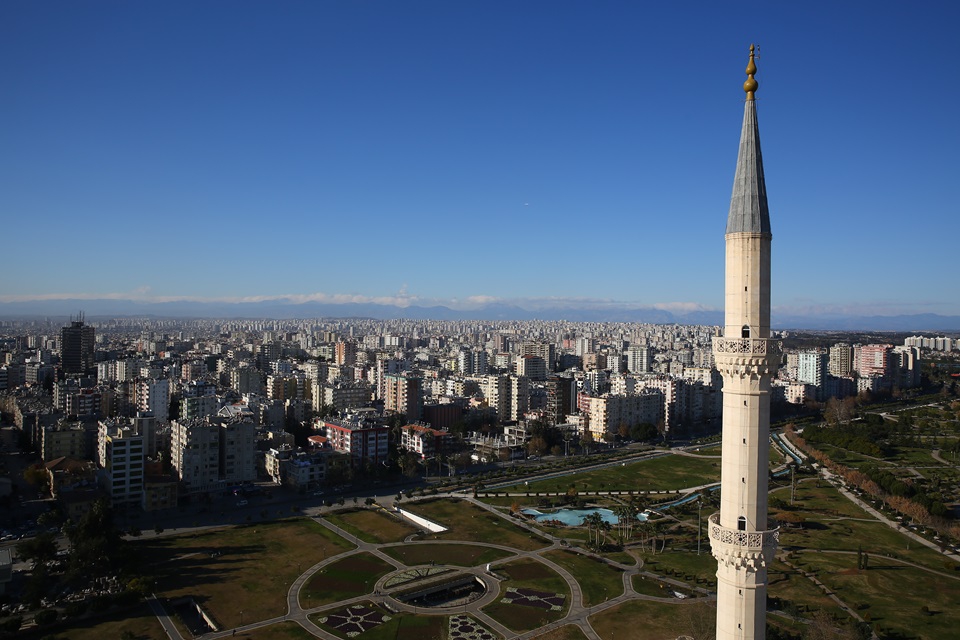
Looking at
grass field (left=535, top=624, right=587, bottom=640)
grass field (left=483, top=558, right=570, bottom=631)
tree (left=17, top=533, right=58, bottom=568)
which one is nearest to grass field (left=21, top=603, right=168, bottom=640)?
tree (left=17, top=533, right=58, bottom=568)

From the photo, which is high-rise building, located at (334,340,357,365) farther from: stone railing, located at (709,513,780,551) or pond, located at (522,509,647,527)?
stone railing, located at (709,513,780,551)

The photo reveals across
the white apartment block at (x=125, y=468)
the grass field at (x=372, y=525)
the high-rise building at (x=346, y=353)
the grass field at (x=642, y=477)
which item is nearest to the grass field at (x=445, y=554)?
the grass field at (x=372, y=525)

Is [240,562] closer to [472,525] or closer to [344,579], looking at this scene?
[344,579]

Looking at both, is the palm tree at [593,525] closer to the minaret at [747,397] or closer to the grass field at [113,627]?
the grass field at [113,627]

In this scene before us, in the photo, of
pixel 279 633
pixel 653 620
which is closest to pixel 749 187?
pixel 653 620

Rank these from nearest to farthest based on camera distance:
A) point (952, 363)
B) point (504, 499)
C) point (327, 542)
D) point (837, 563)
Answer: point (837, 563) < point (327, 542) < point (504, 499) < point (952, 363)

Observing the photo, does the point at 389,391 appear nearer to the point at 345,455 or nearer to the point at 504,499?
the point at 345,455

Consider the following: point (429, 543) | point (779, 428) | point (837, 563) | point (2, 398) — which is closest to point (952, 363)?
point (779, 428)
